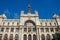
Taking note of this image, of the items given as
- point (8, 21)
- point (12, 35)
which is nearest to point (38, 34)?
point (12, 35)

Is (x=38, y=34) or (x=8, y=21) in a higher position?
(x=8, y=21)

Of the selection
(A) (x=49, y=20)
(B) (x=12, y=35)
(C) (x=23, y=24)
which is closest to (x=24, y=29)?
(C) (x=23, y=24)

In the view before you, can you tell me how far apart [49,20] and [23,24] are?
12.4 m

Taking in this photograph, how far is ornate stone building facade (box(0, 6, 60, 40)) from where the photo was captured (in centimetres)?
5068

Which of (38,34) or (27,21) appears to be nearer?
(38,34)

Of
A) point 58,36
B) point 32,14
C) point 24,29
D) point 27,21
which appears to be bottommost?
point 58,36

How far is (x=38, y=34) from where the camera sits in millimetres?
50688

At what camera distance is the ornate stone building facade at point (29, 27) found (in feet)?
166

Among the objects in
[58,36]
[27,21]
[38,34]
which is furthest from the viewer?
[27,21]

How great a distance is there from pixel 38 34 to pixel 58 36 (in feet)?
29.4

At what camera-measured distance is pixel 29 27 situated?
52531 millimetres

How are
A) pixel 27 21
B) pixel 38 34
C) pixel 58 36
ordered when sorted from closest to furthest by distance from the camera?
pixel 58 36, pixel 38 34, pixel 27 21

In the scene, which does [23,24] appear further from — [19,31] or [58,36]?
[58,36]

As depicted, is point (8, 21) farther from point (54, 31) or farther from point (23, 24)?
point (54, 31)
